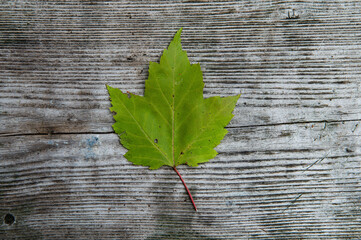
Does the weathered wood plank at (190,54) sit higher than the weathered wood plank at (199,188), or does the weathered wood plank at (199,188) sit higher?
the weathered wood plank at (190,54)

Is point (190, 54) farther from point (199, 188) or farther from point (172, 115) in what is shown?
point (199, 188)

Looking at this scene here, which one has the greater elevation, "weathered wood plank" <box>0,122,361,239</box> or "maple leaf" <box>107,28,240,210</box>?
"maple leaf" <box>107,28,240,210</box>

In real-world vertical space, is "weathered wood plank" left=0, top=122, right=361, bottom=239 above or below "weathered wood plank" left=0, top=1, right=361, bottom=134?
below

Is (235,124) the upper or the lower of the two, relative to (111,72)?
lower

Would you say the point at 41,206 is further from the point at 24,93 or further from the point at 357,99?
the point at 357,99

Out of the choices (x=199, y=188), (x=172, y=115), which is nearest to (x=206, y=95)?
(x=172, y=115)

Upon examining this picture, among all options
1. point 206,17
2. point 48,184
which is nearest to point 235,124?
point 206,17
